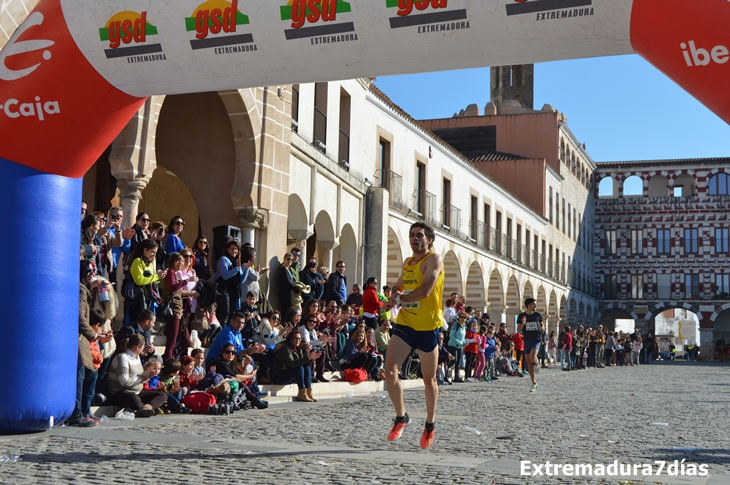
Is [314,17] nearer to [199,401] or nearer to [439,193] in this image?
[199,401]

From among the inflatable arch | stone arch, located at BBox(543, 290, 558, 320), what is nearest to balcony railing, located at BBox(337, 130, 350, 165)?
the inflatable arch

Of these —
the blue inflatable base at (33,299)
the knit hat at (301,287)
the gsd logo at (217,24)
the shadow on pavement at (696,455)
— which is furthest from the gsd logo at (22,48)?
the knit hat at (301,287)

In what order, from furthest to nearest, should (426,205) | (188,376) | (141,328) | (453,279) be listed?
1. (453,279)
2. (426,205)
3. (188,376)
4. (141,328)

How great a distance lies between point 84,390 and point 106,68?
3.24 meters

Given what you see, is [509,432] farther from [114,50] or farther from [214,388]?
[114,50]

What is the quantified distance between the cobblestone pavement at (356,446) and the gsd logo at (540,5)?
320 centimetres

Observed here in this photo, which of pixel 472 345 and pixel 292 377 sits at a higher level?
pixel 472 345

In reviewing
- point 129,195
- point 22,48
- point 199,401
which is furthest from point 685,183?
point 22,48

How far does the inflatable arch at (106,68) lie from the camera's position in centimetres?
648

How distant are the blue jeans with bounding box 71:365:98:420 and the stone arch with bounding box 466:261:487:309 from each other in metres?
27.4

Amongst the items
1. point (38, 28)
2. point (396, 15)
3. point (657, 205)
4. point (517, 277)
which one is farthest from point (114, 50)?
point (657, 205)

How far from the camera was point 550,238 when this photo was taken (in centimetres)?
5103

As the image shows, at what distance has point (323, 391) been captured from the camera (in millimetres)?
13828

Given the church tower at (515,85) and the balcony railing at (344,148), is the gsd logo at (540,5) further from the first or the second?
the church tower at (515,85)
